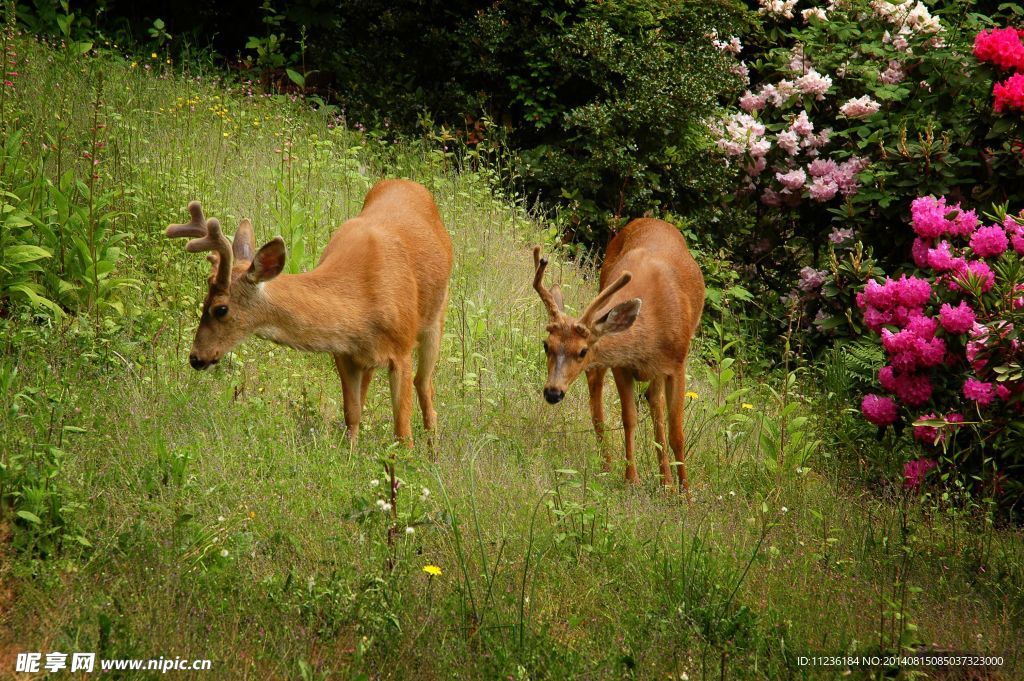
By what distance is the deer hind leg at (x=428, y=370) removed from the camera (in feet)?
22.2

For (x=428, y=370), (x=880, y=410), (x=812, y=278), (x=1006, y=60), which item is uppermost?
(x=1006, y=60)

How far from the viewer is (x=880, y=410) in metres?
6.53

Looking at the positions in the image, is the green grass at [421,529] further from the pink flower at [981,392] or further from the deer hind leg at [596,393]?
the pink flower at [981,392]

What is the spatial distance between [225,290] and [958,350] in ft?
12.8

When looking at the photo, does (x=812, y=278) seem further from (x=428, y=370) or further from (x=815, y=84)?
(x=428, y=370)

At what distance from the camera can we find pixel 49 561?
4238 millimetres

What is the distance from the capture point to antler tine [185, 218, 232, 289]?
214 inches

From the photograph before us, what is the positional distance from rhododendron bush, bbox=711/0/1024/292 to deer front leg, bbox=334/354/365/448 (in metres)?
3.98

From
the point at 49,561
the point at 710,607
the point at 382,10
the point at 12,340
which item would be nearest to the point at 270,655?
the point at 49,561

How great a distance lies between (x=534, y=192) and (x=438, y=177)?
137 cm

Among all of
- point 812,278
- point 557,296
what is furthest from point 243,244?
point 812,278

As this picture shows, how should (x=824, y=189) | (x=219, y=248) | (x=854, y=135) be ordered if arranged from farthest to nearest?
1. (x=854, y=135)
2. (x=824, y=189)
3. (x=219, y=248)

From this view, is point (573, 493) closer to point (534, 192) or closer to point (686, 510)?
point (686, 510)

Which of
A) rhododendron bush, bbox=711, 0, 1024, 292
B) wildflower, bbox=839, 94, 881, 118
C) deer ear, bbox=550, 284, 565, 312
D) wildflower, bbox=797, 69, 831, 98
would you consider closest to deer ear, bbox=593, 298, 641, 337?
deer ear, bbox=550, 284, 565, 312
